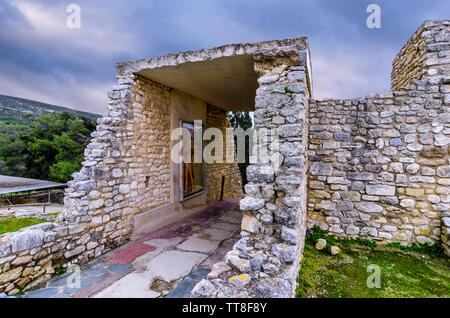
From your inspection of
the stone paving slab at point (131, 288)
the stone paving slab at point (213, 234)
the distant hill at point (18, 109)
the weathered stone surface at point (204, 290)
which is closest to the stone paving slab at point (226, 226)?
the stone paving slab at point (213, 234)

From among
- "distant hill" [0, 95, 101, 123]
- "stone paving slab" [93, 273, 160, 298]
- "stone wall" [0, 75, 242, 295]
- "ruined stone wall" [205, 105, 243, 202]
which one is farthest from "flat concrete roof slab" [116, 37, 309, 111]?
"distant hill" [0, 95, 101, 123]

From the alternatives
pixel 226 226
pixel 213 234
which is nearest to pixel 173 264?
pixel 213 234

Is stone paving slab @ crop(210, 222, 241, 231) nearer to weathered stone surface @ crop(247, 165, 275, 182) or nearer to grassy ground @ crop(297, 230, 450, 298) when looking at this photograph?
grassy ground @ crop(297, 230, 450, 298)

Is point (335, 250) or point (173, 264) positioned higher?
point (335, 250)

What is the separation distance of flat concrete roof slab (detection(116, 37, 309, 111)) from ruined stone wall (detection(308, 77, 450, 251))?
1488 mm

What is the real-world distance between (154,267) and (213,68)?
345 cm

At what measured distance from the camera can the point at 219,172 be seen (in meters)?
8.36

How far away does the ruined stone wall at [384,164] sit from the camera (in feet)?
12.2

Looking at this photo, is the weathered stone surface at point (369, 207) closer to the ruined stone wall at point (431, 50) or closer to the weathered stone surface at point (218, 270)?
the ruined stone wall at point (431, 50)

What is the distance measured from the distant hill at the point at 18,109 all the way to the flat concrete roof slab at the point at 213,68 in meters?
12.9

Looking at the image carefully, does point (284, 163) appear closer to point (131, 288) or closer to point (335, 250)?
point (335, 250)

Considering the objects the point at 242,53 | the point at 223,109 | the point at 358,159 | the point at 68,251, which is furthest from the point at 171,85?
the point at 358,159

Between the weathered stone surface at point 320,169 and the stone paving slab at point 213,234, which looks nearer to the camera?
the weathered stone surface at point 320,169
